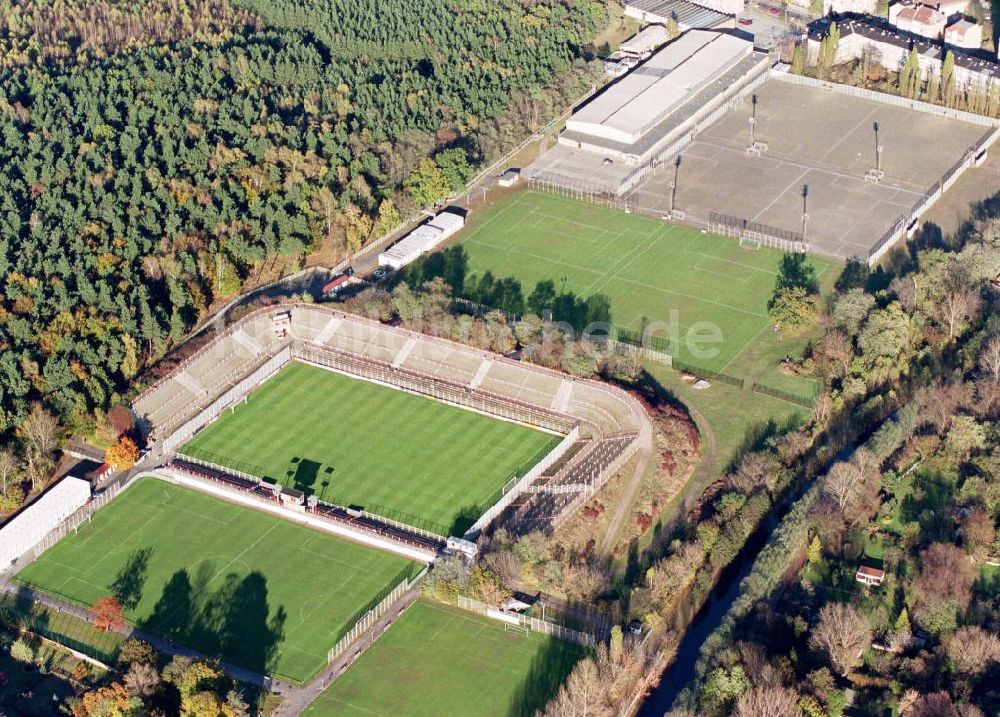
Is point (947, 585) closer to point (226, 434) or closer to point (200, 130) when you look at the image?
point (226, 434)

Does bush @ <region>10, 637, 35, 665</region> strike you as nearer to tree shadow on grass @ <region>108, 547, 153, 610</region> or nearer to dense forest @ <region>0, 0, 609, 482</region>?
tree shadow on grass @ <region>108, 547, 153, 610</region>

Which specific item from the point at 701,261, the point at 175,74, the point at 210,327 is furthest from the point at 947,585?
the point at 175,74

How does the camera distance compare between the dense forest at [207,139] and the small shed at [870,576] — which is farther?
the dense forest at [207,139]

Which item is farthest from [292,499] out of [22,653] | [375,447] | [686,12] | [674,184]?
[686,12]

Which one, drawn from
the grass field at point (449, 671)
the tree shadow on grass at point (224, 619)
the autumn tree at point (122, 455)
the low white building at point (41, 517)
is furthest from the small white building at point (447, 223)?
the grass field at point (449, 671)

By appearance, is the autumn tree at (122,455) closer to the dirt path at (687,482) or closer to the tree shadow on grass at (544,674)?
the tree shadow on grass at (544,674)

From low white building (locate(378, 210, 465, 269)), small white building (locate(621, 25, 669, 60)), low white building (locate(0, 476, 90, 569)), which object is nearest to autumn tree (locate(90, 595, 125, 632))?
low white building (locate(0, 476, 90, 569))
